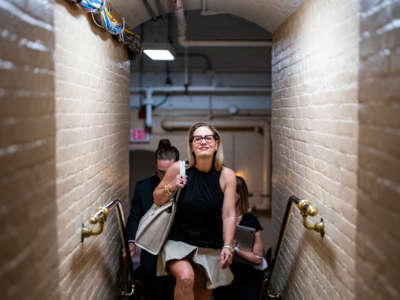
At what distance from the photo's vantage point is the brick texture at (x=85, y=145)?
2.27m

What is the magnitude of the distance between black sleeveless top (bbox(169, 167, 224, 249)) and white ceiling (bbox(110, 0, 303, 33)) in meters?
1.53

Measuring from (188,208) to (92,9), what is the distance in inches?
60.7

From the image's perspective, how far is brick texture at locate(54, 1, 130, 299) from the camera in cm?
227

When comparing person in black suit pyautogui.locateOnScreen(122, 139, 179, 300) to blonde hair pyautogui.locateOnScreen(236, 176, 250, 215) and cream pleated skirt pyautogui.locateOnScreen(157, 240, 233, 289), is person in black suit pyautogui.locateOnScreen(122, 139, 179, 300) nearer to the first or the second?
cream pleated skirt pyautogui.locateOnScreen(157, 240, 233, 289)

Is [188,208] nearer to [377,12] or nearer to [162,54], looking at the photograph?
[377,12]

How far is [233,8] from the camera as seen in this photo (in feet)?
14.5

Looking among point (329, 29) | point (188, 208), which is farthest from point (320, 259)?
point (329, 29)

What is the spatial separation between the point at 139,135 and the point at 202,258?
13.5 ft

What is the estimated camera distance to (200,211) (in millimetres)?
3211

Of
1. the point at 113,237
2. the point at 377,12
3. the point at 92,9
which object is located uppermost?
the point at 92,9

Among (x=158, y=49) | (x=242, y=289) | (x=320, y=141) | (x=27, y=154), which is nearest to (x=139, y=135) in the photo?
(x=158, y=49)

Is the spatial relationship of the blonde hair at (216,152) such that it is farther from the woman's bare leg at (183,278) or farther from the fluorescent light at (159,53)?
the fluorescent light at (159,53)

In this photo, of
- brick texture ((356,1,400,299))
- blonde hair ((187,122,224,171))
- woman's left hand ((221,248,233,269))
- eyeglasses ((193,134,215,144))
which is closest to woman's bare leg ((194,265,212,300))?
woman's left hand ((221,248,233,269))

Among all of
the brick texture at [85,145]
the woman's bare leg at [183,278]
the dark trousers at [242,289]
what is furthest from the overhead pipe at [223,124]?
the woman's bare leg at [183,278]
